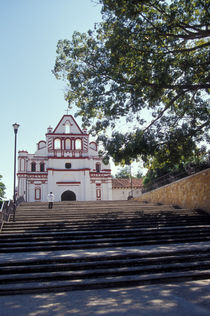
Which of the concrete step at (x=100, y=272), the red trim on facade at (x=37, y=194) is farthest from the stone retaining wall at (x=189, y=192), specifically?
the red trim on facade at (x=37, y=194)

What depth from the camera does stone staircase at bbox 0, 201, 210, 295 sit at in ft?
21.7

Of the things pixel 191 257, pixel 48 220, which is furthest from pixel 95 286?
pixel 48 220

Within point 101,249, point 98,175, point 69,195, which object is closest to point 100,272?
point 101,249

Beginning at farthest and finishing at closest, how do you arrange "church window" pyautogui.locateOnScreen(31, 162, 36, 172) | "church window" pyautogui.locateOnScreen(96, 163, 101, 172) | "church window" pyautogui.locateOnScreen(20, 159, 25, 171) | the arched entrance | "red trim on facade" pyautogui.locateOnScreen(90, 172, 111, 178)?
"church window" pyautogui.locateOnScreen(96, 163, 101, 172), "red trim on facade" pyautogui.locateOnScreen(90, 172, 111, 178), "church window" pyautogui.locateOnScreen(31, 162, 36, 172), the arched entrance, "church window" pyautogui.locateOnScreen(20, 159, 25, 171)

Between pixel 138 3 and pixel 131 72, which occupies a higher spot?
pixel 138 3

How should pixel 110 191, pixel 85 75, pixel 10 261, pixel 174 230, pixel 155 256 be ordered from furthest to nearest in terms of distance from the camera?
pixel 110 191
pixel 85 75
pixel 174 230
pixel 155 256
pixel 10 261

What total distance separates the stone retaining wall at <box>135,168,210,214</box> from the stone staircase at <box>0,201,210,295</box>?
761 millimetres

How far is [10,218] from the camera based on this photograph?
14180 millimetres

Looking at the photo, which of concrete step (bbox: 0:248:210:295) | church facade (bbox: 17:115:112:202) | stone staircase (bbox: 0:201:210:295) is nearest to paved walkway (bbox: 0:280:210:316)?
concrete step (bbox: 0:248:210:295)

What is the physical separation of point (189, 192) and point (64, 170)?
67.8ft

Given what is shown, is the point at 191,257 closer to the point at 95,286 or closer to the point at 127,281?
the point at 127,281

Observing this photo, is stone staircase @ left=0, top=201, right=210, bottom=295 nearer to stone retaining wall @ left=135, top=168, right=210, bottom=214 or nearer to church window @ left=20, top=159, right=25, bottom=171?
stone retaining wall @ left=135, top=168, right=210, bottom=214

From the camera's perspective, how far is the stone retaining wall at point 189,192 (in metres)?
14.8

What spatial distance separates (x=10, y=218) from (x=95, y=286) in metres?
9.20
